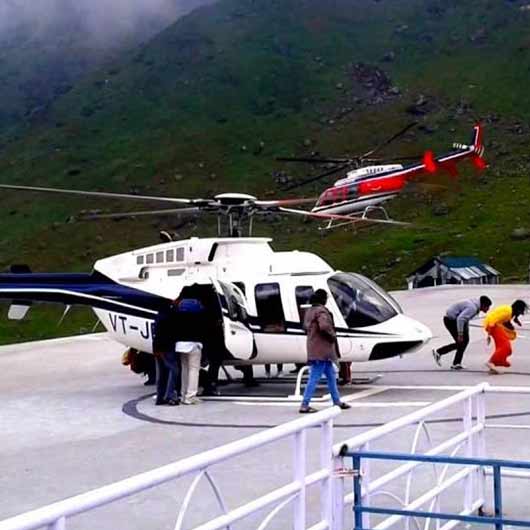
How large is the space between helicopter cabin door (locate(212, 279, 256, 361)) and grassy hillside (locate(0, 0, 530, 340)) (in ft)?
146

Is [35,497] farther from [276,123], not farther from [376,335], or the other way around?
[276,123]

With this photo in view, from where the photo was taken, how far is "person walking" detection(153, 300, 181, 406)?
13.2 m

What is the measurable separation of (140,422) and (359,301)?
12.0ft

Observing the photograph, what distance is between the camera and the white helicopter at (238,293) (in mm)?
13812

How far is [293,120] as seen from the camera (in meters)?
101

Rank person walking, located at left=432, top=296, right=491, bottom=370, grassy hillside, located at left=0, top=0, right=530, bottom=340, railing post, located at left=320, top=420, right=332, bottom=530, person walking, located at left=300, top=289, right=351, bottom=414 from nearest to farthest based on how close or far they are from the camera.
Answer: railing post, located at left=320, top=420, right=332, bottom=530, person walking, located at left=300, top=289, right=351, bottom=414, person walking, located at left=432, top=296, right=491, bottom=370, grassy hillside, located at left=0, top=0, right=530, bottom=340

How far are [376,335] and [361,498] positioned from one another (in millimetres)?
7799

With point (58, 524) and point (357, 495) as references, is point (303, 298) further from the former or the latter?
point (58, 524)

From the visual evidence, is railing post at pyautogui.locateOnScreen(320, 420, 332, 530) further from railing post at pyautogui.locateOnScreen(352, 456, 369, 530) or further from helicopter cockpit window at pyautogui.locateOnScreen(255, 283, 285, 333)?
helicopter cockpit window at pyautogui.locateOnScreen(255, 283, 285, 333)

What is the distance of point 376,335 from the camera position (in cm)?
1377

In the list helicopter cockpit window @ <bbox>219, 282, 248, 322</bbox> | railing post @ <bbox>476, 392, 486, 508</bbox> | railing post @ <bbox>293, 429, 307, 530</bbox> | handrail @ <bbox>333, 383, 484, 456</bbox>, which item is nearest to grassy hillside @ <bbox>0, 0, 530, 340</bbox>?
helicopter cockpit window @ <bbox>219, 282, 248, 322</bbox>

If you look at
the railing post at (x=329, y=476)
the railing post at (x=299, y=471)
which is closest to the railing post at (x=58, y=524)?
the railing post at (x=299, y=471)

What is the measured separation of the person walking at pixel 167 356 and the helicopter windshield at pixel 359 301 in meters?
2.35

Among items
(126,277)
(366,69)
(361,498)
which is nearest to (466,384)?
(126,277)
